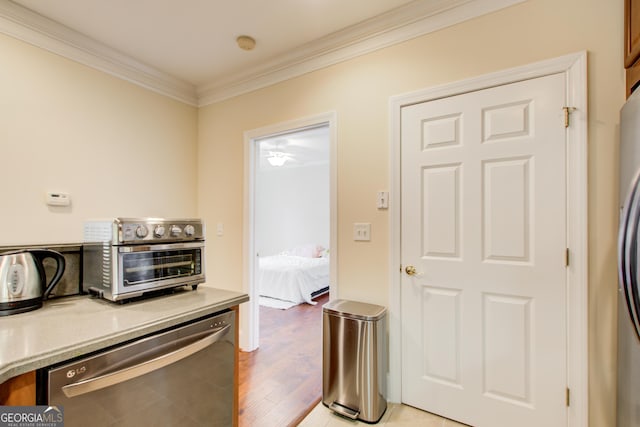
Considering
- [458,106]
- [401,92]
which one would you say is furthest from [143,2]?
[458,106]

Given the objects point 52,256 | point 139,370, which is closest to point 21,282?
point 52,256

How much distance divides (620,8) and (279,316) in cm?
383

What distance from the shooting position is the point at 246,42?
7.38 ft

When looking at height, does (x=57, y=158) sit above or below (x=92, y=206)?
above

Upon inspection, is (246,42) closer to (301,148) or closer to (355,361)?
(355,361)

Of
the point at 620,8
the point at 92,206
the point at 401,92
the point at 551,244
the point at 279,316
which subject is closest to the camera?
the point at 620,8

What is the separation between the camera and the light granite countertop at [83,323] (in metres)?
0.83

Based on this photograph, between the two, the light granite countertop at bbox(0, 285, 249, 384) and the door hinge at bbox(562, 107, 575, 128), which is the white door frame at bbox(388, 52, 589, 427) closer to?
the door hinge at bbox(562, 107, 575, 128)

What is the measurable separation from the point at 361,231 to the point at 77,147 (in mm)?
2277

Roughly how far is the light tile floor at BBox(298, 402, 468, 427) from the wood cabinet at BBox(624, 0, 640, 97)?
199 cm

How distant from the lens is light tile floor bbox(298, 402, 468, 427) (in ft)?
5.79

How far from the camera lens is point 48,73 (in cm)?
214

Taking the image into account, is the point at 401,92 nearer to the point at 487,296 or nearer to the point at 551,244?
the point at 551,244

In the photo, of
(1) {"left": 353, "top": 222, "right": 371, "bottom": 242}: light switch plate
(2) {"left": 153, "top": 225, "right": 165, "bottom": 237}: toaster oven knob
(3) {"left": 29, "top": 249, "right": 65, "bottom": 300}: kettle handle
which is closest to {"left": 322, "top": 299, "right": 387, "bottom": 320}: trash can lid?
(1) {"left": 353, "top": 222, "right": 371, "bottom": 242}: light switch plate
